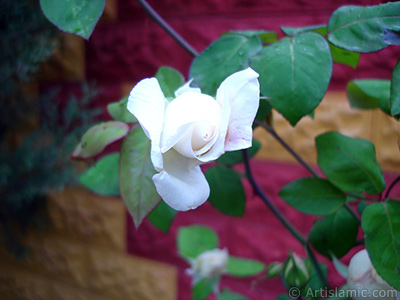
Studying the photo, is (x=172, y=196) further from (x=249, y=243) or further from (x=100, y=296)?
(x=100, y=296)

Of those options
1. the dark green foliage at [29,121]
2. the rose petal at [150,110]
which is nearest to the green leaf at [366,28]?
the rose petal at [150,110]

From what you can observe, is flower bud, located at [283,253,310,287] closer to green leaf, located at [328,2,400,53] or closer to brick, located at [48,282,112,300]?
green leaf, located at [328,2,400,53]

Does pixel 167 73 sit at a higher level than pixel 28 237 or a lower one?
higher

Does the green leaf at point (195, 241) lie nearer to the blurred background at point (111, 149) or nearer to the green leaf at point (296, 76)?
the blurred background at point (111, 149)

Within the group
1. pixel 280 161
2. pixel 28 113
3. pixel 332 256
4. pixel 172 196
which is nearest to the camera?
pixel 172 196

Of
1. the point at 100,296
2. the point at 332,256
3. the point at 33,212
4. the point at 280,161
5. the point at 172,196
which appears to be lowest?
the point at 100,296

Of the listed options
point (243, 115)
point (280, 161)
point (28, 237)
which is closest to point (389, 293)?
point (243, 115)

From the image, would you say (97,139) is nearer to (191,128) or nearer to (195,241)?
(191,128)
